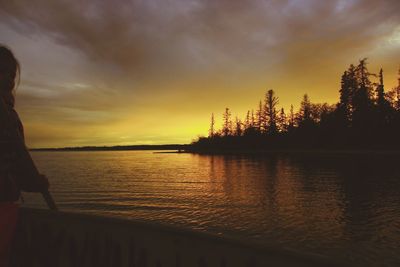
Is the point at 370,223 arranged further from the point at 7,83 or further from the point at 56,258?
the point at 7,83

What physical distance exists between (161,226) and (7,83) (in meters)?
2.84

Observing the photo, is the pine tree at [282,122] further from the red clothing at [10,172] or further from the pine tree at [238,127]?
the red clothing at [10,172]

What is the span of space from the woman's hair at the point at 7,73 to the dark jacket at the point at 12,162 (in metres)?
0.11

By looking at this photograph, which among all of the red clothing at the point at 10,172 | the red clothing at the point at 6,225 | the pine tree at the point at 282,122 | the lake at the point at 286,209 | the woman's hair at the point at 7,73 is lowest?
the lake at the point at 286,209

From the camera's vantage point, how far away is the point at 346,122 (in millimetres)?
83625

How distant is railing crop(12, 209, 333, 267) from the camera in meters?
4.21

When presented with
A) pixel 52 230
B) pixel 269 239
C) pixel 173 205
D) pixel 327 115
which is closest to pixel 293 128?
pixel 327 115

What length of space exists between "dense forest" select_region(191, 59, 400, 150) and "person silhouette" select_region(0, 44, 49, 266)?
78653mm

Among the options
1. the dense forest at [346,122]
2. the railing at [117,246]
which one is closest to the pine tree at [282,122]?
the dense forest at [346,122]

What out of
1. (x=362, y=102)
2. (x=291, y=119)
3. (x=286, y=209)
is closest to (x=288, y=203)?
(x=286, y=209)

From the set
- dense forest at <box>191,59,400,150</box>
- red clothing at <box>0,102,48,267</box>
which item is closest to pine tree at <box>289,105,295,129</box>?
dense forest at <box>191,59,400,150</box>

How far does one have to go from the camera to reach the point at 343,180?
1357 inches

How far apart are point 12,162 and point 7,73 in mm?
772

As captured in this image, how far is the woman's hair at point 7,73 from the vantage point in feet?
9.61
